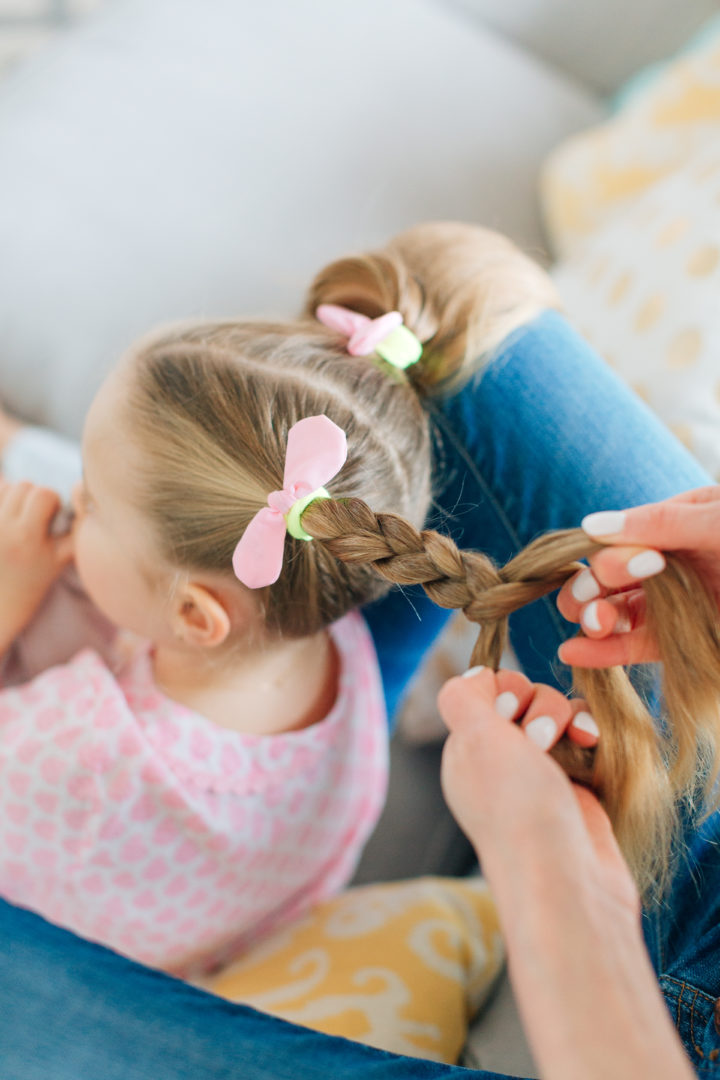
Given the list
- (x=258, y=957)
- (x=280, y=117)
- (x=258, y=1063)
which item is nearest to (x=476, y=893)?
(x=258, y=957)

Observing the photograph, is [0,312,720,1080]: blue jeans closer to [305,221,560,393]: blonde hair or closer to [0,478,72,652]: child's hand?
[305,221,560,393]: blonde hair

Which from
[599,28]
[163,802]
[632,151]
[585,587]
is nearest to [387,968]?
[163,802]

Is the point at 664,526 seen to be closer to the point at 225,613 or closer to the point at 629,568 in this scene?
the point at 629,568

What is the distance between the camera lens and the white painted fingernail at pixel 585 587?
0.43 meters

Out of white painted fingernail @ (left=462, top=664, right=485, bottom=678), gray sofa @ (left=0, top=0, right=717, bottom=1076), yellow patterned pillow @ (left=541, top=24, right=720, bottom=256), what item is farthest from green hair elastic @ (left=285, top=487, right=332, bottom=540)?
yellow patterned pillow @ (left=541, top=24, right=720, bottom=256)

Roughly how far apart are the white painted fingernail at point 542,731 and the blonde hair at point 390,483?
0.02m

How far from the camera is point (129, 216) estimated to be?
1.12 m

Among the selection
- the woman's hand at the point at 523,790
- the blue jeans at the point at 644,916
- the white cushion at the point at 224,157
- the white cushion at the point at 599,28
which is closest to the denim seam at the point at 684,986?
the blue jeans at the point at 644,916

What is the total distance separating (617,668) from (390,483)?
23 centimetres

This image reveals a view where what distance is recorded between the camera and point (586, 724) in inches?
17.3

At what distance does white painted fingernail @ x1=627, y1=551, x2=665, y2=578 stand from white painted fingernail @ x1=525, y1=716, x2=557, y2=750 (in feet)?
0.30

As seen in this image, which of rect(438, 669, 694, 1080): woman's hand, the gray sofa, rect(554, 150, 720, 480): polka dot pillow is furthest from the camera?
the gray sofa

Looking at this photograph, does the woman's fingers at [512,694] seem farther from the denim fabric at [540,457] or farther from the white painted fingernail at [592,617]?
the denim fabric at [540,457]

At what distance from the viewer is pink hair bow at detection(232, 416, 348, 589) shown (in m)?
0.50
